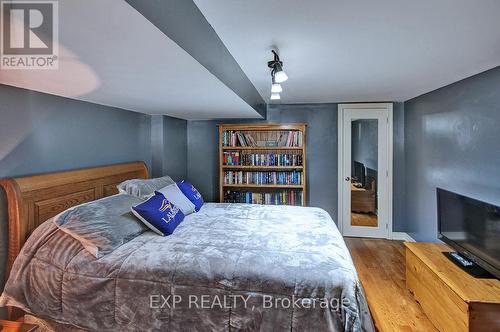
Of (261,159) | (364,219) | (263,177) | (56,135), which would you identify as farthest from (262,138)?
(56,135)

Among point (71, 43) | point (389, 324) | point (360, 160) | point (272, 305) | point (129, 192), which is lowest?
point (389, 324)

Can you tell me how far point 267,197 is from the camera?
408 centimetres

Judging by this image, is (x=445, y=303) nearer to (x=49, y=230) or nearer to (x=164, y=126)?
(x=49, y=230)

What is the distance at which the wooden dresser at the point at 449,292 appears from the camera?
5.35 feet

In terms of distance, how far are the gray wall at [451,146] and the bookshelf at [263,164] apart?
1542 millimetres

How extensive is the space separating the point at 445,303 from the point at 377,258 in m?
1.38

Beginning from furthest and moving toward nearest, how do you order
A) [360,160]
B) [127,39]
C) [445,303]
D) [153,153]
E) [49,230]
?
[360,160], [153,153], [445,303], [49,230], [127,39]

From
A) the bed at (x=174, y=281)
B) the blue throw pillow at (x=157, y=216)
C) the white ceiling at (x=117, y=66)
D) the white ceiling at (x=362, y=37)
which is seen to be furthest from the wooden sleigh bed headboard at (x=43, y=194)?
the white ceiling at (x=362, y=37)

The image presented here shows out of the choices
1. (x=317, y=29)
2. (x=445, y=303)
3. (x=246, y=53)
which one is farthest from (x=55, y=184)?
(x=445, y=303)

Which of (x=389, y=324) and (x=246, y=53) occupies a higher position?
(x=246, y=53)

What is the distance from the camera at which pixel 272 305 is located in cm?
143

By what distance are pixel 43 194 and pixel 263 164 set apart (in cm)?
277

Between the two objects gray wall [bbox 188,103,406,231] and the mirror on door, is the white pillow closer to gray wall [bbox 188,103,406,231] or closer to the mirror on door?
gray wall [bbox 188,103,406,231]

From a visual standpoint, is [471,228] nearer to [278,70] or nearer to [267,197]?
[278,70]
